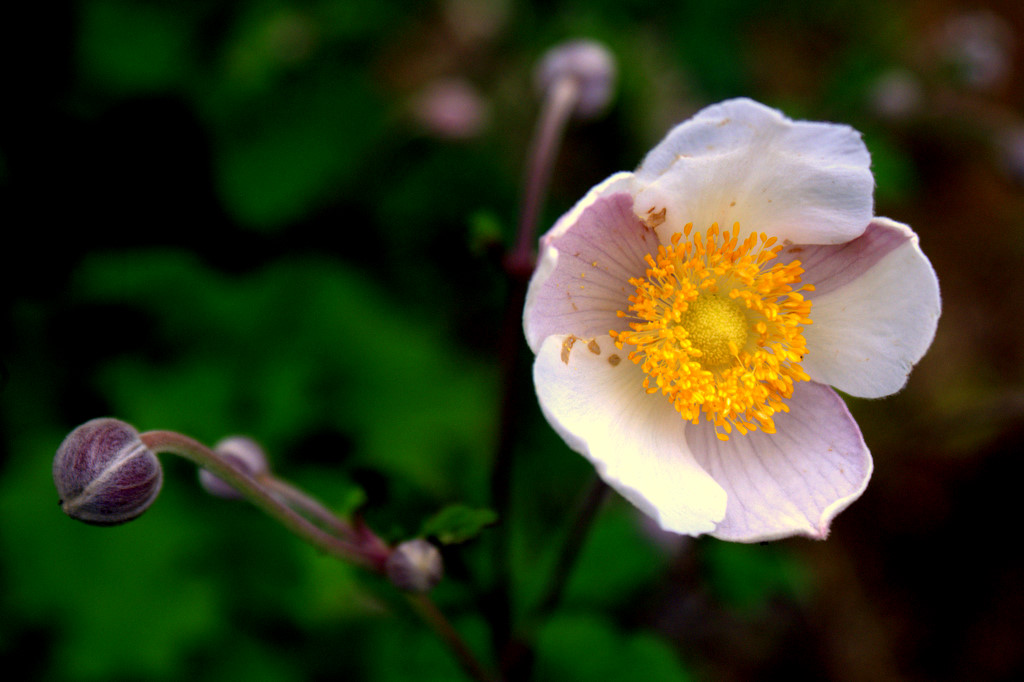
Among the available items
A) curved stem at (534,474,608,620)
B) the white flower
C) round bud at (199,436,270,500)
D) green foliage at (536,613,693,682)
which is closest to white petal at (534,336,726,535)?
the white flower

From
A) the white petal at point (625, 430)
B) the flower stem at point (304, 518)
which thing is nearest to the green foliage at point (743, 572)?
the flower stem at point (304, 518)

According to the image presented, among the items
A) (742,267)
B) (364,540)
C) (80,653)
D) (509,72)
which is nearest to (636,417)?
(742,267)

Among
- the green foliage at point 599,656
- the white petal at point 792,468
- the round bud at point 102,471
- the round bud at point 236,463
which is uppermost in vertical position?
the round bud at point 102,471

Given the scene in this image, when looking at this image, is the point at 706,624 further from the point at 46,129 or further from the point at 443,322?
the point at 46,129

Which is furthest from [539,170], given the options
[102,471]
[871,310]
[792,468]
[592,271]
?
[102,471]

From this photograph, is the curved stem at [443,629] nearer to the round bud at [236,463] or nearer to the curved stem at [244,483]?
the curved stem at [244,483]

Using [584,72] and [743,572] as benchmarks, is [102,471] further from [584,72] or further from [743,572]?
[743,572]
